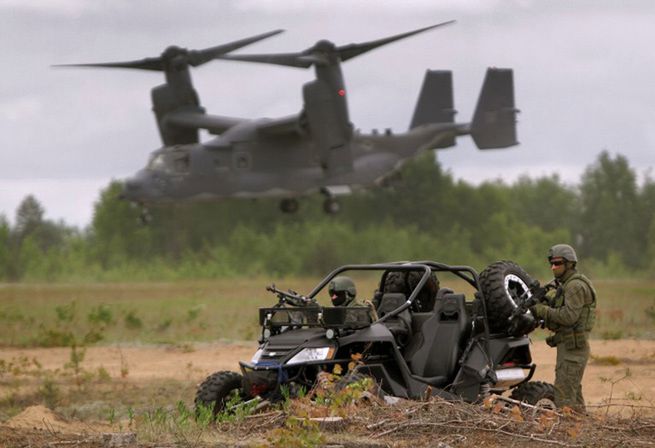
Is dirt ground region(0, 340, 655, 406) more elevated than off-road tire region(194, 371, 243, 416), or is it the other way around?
off-road tire region(194, 371, 243, 416)

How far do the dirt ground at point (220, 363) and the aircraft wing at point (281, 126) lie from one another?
878 inches

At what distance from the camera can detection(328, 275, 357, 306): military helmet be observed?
13.4 m

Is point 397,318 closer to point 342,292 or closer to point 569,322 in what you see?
point 342,292

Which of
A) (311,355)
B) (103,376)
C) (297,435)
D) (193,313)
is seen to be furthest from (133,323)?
(297,435)

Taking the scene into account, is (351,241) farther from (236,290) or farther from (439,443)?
(439,443)

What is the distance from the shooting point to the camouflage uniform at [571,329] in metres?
13.3

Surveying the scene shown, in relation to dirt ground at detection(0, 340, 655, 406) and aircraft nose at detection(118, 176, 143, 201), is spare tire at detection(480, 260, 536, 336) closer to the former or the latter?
dirt ground at detection(0, 340, 655, 406)

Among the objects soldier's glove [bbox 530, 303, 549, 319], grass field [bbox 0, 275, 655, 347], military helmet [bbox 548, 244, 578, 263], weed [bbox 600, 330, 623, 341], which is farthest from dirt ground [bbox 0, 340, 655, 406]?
military helmet [bbox 548, 244, 578, 263]

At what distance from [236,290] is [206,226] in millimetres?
8671

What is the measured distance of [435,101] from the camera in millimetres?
54156

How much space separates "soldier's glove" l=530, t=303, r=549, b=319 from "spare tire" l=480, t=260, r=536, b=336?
0.21 ft

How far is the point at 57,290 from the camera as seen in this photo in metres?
43.2

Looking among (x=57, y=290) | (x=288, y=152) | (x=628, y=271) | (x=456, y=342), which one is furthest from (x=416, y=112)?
(x=456, y=342)

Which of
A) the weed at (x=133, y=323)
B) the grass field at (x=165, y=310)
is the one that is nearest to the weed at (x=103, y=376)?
the grass field at (x=165, y=310)
